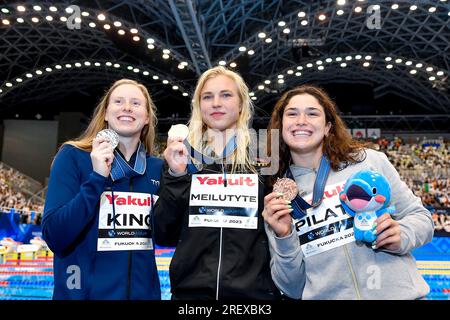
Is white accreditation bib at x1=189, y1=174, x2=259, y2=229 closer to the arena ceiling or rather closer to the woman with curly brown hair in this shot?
the woman with curly brown hair

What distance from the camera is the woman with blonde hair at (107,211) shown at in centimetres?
203

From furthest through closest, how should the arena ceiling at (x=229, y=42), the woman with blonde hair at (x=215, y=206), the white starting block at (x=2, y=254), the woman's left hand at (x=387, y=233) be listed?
the arena ceiling at (x=229, y=42)
the white starting block at (x=2, y=254)
the woman with blonde hair at (x=215, y=206)
the woman's left hand at (x=387, y=233)

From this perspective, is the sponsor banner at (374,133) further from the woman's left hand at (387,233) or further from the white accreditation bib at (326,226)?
the woman's left hand at (387,233)

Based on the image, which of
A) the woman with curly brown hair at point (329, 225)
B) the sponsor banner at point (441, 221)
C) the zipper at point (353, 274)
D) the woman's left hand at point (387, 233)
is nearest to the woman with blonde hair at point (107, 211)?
the woman with curly brown hair at point (329, 225)

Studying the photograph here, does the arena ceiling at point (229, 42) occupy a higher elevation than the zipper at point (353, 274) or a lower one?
higher

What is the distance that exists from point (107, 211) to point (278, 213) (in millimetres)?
981

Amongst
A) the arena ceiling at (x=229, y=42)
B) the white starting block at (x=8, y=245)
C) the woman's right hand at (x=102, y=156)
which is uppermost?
the arena ceiling at (x=229, y=42)

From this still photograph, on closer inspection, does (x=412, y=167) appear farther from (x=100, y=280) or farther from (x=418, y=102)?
(x=100, y=280)

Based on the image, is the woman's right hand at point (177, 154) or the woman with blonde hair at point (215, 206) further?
the woman's right hand at point (177, 154)

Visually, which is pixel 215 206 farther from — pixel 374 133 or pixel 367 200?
pixel 374 133

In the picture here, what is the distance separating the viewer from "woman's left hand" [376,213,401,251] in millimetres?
1822

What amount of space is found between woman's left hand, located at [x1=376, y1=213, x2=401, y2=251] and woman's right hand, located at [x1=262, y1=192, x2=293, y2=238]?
41cm

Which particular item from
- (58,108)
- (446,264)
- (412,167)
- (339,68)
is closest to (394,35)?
(339,68)

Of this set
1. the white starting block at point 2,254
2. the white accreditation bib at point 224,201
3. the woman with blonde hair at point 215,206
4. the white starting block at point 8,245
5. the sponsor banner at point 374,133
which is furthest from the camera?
the sponsor banner at point 374,133
